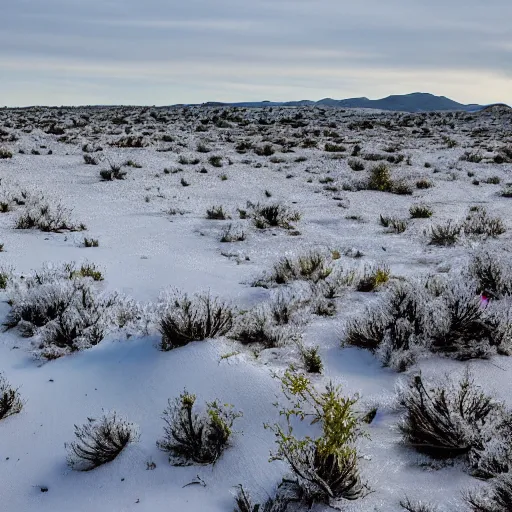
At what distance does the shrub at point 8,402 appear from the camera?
3322mm

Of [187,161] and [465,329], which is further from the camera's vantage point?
[187,161]

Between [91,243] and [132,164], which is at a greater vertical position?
[132,164]

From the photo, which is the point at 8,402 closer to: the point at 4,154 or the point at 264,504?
the point at 264,504

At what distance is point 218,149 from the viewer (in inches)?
643

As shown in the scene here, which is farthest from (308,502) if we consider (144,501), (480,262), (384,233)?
(384,233)

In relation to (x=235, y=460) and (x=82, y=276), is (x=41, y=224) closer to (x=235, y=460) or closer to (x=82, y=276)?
(x=82, y=276)

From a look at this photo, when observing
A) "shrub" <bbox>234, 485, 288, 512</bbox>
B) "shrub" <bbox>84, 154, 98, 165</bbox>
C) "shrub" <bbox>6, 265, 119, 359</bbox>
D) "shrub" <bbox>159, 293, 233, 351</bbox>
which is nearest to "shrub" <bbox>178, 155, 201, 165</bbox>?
"shrub" <bbox>84, 154, 98, 165</bbox>

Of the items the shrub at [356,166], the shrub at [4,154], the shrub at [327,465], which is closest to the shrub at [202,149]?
the shrub at [356,166]

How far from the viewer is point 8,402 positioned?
11.0 ft

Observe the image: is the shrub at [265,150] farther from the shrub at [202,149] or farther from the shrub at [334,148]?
the shrub at [334,148]

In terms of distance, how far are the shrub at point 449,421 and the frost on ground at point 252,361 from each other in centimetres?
1

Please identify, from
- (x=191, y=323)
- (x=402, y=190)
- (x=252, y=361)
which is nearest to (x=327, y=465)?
(x=252, y=361)

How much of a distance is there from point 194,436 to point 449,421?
1.44 meters

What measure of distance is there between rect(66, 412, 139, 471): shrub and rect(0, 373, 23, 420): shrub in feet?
1.93
